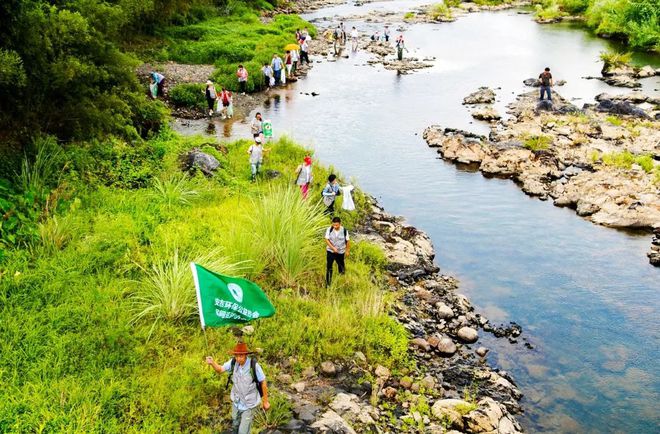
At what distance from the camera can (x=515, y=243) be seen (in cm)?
1798

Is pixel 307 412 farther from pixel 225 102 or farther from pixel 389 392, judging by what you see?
pixel 225 102

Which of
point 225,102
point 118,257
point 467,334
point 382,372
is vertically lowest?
point 467,334

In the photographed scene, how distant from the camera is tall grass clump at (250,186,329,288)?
13.3m

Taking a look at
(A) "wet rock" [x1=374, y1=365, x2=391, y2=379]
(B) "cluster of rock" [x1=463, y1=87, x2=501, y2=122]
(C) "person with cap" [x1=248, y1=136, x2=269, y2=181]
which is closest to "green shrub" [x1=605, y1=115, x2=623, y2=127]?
(B) "cluster of rock" [x1=463, y1=87, x2=501, y2=122]

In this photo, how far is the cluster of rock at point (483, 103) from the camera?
1171 inches

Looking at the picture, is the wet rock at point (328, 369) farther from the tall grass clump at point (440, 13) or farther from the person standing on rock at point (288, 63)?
the tall grass clump at point (440, 13)

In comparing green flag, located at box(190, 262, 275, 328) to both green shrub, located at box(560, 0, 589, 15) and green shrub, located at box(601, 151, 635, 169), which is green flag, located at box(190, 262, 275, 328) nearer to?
green shrub, located at box(601, 151, 635, 169)

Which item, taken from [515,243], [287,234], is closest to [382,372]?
[287,234]

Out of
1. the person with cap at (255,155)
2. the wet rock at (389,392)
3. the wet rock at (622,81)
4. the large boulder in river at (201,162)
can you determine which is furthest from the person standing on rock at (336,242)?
the wet rock at (622,81)

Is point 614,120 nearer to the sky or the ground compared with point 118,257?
nearer to the sky

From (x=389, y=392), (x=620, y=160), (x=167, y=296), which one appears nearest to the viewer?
(x=389, y=392)

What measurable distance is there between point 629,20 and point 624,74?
13.4m

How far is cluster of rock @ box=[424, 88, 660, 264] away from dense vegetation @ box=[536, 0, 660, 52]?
16.0 metres

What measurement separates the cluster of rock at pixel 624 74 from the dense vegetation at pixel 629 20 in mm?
7153
